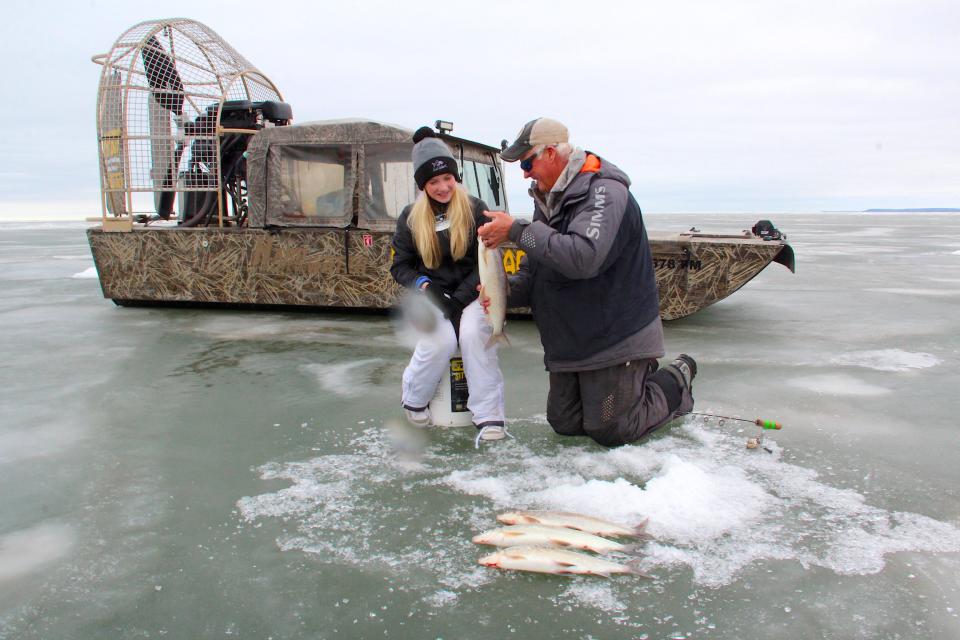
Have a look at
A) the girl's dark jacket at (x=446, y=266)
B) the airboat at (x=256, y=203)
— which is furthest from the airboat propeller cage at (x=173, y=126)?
the girl's dark jacket at (x=446, y=266)

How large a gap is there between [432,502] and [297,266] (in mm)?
4913

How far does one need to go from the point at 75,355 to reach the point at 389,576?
457 centimetres

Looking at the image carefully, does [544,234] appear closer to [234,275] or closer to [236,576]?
[236,576]

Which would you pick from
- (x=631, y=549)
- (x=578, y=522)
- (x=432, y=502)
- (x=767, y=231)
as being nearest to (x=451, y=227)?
(x=432, y=502)

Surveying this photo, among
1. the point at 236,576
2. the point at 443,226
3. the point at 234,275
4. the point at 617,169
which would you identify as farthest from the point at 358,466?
the point at 234,275

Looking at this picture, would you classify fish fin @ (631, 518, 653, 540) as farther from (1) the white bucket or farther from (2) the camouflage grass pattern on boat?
(2) the camouflage grass pattern on boat

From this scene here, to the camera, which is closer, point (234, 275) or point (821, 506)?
point (821, 506)

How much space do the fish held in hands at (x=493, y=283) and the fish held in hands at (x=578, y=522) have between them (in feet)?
3.65

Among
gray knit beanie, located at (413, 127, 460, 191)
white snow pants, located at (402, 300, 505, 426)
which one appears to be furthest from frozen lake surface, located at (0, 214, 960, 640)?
gray knit beanie, located at (413, 127, 460, 191)

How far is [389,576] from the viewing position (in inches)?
91.3

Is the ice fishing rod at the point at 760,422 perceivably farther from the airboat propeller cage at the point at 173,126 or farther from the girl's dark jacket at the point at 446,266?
the airboat propeller cage at the point at 173,126

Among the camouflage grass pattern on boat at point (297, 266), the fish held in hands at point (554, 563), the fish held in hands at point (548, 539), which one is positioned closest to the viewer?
the fish held in hands at point (554, 563)

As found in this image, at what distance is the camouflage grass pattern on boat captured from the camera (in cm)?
643

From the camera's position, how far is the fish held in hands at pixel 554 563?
2283 millimetres
